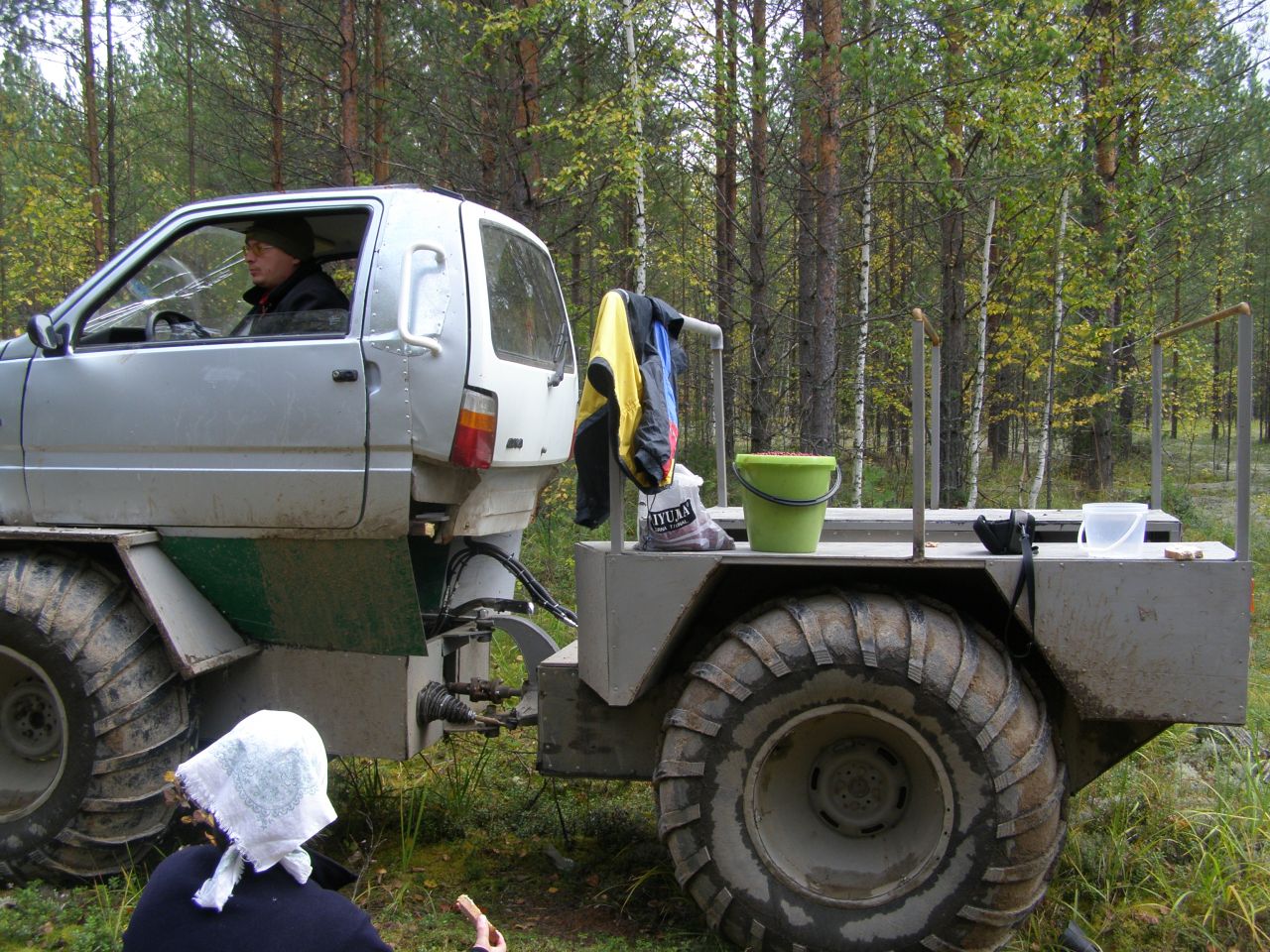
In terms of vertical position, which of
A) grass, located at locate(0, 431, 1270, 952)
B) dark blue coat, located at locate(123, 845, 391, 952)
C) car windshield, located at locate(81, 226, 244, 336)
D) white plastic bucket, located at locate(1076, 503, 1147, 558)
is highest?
car windshield, located at locate(81, 226, 244, 336)

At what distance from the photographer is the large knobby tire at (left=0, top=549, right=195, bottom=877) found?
3.74 metres

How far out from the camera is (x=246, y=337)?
3.81m

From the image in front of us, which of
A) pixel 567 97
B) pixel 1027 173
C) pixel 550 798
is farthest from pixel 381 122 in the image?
pixel 550 798

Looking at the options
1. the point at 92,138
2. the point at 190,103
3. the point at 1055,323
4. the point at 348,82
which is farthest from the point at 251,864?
the point at 190,103

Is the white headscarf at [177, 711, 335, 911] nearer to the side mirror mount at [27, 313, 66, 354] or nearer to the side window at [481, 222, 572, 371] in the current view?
the side window at [481, 222, 572, 371]

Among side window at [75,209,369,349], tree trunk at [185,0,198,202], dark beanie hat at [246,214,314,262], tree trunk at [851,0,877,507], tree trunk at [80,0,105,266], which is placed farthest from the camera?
tree trunk at [80,0,105,266]

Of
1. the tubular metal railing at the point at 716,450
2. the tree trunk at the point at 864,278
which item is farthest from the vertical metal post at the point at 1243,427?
the tree trunk at the point at 864,278

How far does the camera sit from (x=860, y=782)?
3416 millimetres

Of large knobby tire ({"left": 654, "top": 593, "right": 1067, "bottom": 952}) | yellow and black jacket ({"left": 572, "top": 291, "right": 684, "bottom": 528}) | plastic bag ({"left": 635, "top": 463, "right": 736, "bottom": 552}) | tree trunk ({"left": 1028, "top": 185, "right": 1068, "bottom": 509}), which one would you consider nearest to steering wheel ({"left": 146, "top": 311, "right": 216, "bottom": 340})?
yellow and black jacket ({"left": 572, "top": 291, "right": 684, "bottom": 528})

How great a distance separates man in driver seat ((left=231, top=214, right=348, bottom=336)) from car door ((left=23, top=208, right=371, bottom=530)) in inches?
6.6

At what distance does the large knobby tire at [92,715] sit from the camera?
12.3 feet

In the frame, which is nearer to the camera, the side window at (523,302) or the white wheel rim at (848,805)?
the white wheel rim at (848,805)

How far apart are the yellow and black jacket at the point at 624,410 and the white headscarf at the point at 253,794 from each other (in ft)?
5.60

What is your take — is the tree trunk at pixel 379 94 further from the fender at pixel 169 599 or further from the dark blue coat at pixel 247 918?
→ the dark blue coat at pixel 247 918
